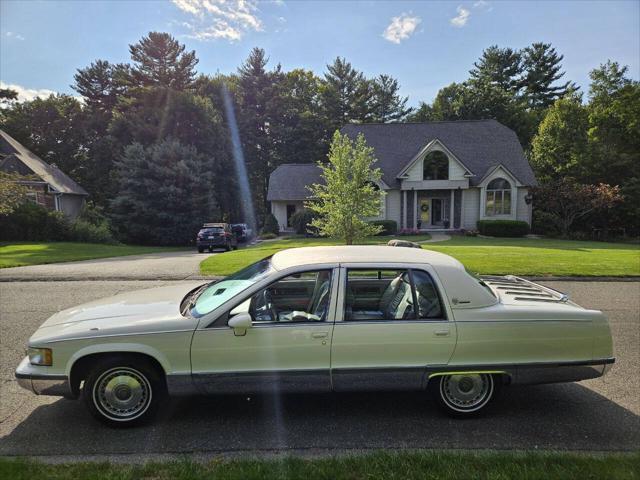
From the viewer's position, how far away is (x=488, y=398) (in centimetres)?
365

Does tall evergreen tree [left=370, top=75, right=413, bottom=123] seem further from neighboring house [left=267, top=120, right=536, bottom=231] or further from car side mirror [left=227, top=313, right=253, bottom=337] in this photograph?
car side mirror [left=227, top=313, right=253, bottom=337]

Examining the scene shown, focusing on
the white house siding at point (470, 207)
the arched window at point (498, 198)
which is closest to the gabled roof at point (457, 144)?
the white house siding at point (470, 207)

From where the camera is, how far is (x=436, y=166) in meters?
29.2

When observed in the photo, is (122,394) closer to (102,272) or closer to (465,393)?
(465,393)

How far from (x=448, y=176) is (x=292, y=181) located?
13086mm

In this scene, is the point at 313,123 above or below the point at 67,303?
above

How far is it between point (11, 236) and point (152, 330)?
27.6 metres

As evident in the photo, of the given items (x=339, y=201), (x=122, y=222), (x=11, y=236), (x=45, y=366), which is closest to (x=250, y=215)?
(x=122, y=222)

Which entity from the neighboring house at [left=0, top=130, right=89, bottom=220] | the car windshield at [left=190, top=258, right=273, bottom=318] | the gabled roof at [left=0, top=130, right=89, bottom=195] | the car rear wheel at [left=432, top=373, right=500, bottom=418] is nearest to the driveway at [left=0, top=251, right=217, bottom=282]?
the car windshield at [left=190, top=258, right=273, bottom=318]

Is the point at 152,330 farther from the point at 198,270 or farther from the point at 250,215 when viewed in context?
the point at 250,215

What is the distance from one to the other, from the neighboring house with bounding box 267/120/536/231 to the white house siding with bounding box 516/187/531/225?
65 millimetres

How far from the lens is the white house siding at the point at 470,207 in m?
28.9

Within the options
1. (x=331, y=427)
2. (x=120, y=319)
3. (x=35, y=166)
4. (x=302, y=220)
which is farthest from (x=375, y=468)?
(x=35, y=166)

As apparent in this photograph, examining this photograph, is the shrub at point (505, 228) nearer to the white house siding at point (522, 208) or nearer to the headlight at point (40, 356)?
the white house siding at point (522, 208)
